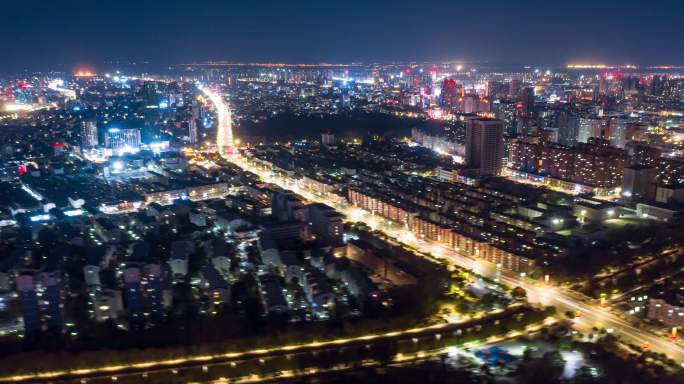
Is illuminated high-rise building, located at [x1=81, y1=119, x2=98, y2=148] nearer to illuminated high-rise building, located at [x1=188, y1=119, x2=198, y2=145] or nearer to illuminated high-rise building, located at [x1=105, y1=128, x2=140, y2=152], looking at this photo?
illuminated high-rise building, located at [x1=105, y1=128, x2=140, y2=152]

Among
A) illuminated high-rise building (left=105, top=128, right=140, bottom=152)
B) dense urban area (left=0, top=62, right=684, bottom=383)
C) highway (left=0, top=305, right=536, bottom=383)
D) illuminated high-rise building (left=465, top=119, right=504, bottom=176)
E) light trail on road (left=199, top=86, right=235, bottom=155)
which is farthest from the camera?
light trail on road (left=199, top=86, right=235, bottom=155)

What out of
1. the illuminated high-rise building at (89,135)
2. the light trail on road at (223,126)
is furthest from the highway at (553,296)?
the illuminated high-rise building at (89,135)

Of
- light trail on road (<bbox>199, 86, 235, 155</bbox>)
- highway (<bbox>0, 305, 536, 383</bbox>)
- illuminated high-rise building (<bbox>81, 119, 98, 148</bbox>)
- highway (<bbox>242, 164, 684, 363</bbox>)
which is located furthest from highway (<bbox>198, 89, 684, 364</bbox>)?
illuminated high-rise building (<bbox>81, 119, 98, 148</bbox>)

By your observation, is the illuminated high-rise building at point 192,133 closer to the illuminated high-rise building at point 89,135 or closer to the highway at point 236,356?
the illuminated high-rise building at point 89,135

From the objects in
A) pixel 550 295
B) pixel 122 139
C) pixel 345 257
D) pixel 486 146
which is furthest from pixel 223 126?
pixel 550 295

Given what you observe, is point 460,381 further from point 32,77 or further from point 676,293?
point 32,77

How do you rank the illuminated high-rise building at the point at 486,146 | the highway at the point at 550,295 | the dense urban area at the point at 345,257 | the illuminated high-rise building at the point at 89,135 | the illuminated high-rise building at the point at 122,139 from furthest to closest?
the illuminated high-rise building at the point at 89,135
the illuminated high-rise building at the point at 122,139
the illuminated high-rise building at the point at 486,146
the highway at the point at 550,295
the dense urban area at the point at 345,257
